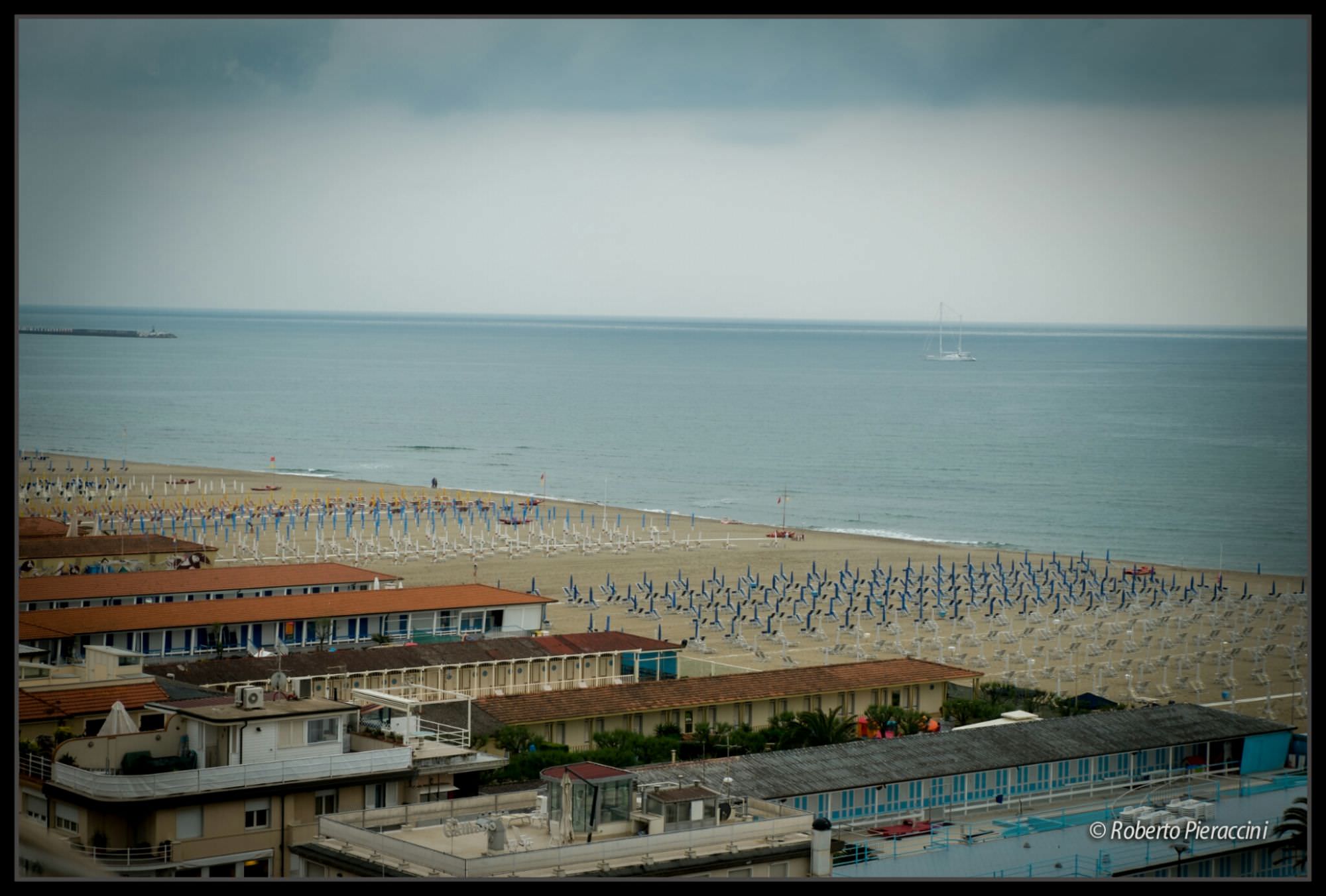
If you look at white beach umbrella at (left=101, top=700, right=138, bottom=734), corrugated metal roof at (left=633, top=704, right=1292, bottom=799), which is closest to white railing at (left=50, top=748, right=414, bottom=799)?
white beach umbrella at (left=101, top=700, right=138, bottom=734)

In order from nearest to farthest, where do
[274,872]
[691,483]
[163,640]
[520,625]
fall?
[274,872] < [163,640] < [520,625] < [691,483]

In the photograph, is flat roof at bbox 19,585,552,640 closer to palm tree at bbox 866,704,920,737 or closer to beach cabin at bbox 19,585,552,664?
beach cabin at bbox 19,585,552,664

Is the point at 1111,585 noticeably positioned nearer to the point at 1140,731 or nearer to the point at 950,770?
the point at 1140,731

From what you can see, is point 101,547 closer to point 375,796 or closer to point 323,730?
point 323,730

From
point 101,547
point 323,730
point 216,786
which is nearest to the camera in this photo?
point 216,786

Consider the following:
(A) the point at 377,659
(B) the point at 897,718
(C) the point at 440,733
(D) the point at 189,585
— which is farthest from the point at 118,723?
(D) the point at 189,585

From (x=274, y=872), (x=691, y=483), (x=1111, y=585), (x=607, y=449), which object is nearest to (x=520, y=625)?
(x=274, y=872)
